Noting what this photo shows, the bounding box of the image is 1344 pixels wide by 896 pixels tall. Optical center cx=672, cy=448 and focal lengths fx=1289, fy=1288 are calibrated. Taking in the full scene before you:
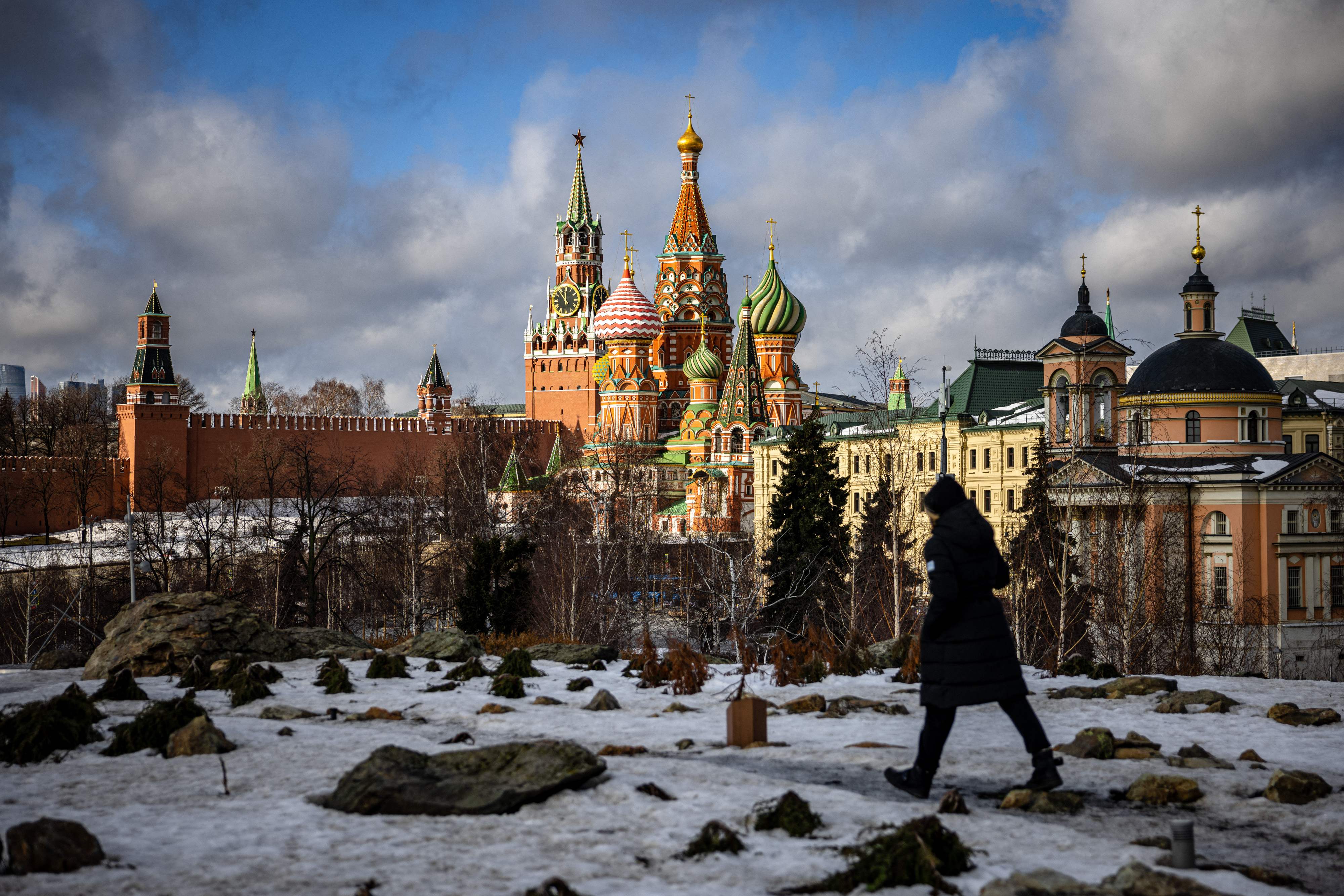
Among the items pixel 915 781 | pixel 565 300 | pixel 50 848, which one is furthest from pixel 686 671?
pixel 565 300

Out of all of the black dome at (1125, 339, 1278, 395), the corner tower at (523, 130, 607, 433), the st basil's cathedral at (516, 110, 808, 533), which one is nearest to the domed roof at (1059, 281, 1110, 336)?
the black dome at (1125, 339, 1278, 395)

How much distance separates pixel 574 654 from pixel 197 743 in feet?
15.8

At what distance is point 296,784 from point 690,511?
41894 millimetres

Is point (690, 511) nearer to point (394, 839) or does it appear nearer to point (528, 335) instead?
point (528, 335)

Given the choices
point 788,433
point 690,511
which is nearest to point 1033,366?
point 788,433

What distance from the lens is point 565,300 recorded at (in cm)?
7519

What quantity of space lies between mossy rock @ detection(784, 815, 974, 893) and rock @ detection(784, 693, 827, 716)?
353cm

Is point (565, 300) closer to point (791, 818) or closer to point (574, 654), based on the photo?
point (574, 654)

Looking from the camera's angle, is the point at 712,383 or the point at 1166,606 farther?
the point at 712,383

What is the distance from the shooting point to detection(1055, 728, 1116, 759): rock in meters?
6.73

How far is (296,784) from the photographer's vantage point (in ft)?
19.7

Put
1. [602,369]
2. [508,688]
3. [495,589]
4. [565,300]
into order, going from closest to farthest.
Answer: [508,688]
[495,589]
[602,369]
[565,300]

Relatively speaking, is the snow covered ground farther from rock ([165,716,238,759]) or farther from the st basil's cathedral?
the st basil's cathedral

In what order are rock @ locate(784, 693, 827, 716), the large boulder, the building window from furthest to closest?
the building window < the large boulder < rock @ locate(784, 693, 827, 716)
